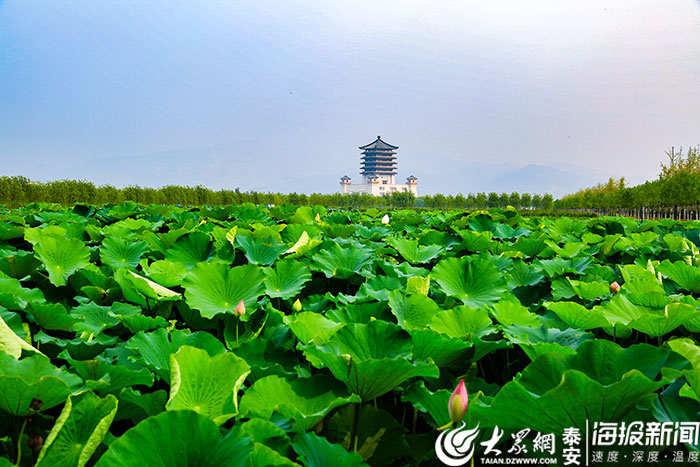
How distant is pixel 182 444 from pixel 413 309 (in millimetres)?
558

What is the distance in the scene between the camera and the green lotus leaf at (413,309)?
2.99ft

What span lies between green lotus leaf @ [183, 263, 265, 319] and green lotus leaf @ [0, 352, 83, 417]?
0.36 metres

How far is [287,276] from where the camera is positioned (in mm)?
1169

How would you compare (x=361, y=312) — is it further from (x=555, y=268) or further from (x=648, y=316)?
(x=555, y=268)

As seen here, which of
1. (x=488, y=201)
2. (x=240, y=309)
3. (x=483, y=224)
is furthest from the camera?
(x=488, y=201)

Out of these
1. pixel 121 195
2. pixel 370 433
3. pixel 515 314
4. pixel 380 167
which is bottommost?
pixel 370 433

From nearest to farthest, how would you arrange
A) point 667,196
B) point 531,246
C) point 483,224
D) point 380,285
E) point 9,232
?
point 380,285 < point 531,246 < point 9,232 < point 483,224 < point 667,196

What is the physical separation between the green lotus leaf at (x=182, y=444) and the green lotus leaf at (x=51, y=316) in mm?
599

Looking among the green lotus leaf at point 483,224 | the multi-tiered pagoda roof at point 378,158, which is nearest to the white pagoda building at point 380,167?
the multi-tiered pagoda roof at point 378,158

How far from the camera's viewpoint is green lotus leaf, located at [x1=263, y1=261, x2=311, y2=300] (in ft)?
3.71

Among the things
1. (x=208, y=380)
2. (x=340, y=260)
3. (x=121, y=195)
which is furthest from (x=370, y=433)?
(x=121, y=195)

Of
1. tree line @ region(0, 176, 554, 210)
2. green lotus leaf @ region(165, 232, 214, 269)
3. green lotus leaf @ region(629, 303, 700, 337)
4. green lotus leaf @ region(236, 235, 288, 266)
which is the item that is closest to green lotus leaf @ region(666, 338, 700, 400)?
green lotus leaf @ region(629, 303, 700, 337)

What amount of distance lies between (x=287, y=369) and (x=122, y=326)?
1.65 feet

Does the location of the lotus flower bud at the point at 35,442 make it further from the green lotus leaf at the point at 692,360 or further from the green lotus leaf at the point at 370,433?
the green lotus leaf at the point at 692,360
